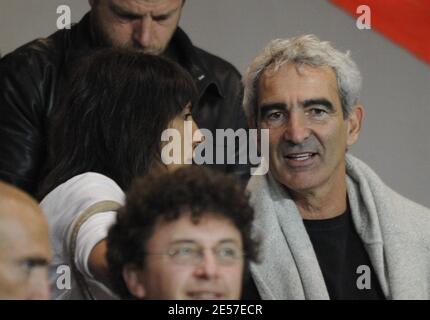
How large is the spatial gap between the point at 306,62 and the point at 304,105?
0.21 ft

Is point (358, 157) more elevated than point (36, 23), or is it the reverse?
point (36, 23)

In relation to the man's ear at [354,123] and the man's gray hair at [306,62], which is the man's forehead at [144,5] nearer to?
the man's gray hair at [306,62]

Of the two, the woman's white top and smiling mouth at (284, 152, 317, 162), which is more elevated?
smiling mouth at (284, 152, 317, 162)

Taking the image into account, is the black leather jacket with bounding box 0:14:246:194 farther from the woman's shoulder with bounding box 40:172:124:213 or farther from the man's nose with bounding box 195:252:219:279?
the man's nose with bounding box 195:252:219:279

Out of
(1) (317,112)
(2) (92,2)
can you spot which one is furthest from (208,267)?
(2) (92,2)

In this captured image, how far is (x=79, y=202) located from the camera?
135 cm

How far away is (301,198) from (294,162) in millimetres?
64

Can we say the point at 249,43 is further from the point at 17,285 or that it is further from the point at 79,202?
the point at 17,285

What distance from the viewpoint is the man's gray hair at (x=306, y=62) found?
1603 mm

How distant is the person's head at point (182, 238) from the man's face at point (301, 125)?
11.6 inches

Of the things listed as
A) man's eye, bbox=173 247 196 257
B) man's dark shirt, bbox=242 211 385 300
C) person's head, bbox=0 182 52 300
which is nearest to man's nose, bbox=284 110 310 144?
man's dark shirt, bbox=242 211 385 300

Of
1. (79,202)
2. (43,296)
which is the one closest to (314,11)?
(79,202)

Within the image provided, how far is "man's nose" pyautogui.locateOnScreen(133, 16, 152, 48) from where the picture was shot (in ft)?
5.71

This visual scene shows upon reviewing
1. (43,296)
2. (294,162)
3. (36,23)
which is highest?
(36,23)
